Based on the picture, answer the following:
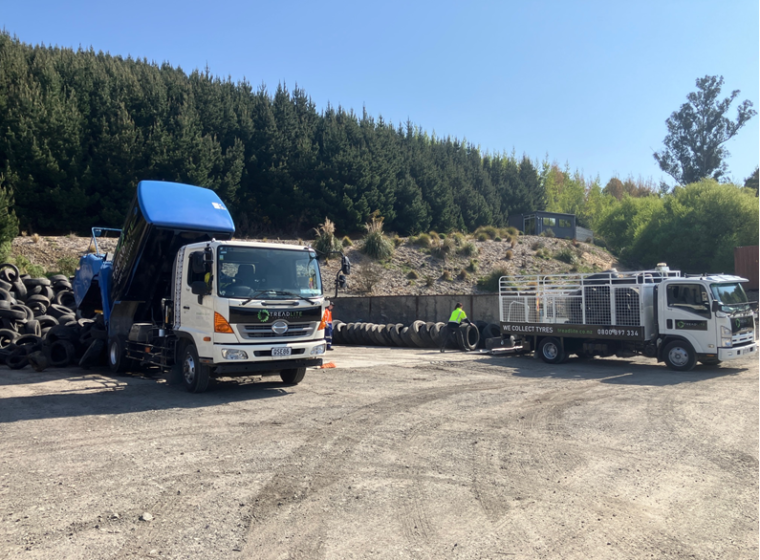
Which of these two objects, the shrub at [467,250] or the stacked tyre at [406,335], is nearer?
the stacked tyre at [406,335]

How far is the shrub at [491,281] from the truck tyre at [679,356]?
71.6ft

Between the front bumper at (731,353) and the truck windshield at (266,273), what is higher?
the truck windshield at (266,273)

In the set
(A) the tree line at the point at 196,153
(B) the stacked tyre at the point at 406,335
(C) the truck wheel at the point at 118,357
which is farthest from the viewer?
(A) the tree line at the point at 196,153

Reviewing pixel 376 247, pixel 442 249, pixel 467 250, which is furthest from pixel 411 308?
pixel 467 250

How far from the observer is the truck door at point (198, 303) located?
955 cm

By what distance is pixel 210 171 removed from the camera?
39.5 m

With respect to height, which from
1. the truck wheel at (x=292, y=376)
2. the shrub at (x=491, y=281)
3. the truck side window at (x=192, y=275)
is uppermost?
the shrub at (x=491, y=281)

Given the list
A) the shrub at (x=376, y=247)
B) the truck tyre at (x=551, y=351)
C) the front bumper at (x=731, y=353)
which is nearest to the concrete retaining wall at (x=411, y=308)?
the truck tyre at (x=551, y=351)

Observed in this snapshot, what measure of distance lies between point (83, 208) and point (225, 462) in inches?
1254

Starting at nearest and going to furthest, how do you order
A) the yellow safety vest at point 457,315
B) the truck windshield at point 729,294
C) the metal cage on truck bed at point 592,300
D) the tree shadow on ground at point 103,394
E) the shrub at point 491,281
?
the tree shadow on ground at point 103,394, the truck windshield at point 729,294, the metal cage on truck bed at point 592,300, the yellow safety vest at point 457,315, the shrub at point 491,281

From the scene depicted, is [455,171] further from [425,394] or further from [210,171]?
[425,394]

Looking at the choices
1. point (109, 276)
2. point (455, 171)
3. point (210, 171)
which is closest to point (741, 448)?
point (109, 276)

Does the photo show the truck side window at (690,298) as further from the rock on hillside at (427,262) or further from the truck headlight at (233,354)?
the rock on hillside at (427,262)

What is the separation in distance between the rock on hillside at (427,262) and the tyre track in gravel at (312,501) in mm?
22462
